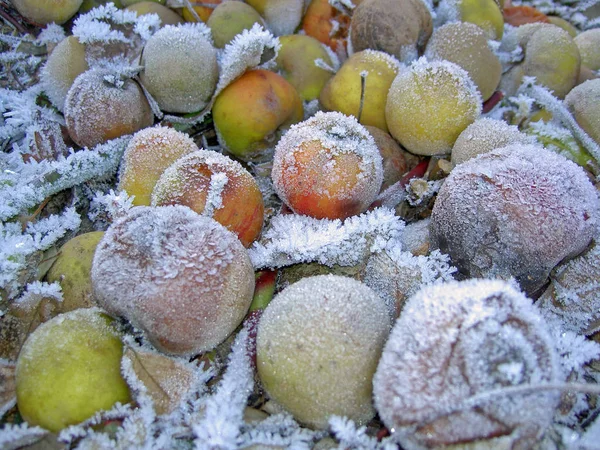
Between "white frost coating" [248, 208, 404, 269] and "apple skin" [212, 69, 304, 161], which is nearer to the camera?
"white frost coating" [248, 208, 404, 269]

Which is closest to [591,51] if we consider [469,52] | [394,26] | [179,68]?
[469,52]

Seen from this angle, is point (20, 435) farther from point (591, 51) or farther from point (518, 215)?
point (591, 51)

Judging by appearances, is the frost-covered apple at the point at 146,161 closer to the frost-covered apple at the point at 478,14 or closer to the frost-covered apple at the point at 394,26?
the frost-covered apple at the point at 394,26

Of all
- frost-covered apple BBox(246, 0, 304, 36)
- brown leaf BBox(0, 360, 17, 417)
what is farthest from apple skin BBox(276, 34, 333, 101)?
brown leaf BBox(0, 360, 17, 417)

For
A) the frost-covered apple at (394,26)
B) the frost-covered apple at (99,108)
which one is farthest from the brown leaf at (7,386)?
the frost-covered apple at (394,26)

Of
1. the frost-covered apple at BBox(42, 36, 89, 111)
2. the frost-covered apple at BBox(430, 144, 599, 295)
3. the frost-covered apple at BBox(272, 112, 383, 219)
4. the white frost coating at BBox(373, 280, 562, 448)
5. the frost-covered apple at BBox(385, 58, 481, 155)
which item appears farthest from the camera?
the frost-covered apple at BBox(42, 36, 89, 111)

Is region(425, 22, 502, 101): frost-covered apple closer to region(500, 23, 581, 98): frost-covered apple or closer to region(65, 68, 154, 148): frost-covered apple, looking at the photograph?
region(500, 23, 581, 98): frost-covered apple

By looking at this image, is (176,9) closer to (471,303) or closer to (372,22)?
(372,22)
